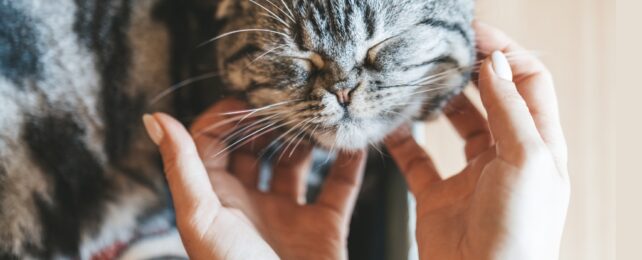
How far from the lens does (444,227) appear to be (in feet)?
Answer: 2.67

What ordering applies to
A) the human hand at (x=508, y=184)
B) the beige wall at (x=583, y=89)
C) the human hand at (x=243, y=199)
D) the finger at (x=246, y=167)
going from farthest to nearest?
the finger at (x=246, y=167) → the beige wall at (x=583, y=89) → the human hand at (x=243, y=199) → the human hand at (x=508, y=184)

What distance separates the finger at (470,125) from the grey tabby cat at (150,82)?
73 millimetres

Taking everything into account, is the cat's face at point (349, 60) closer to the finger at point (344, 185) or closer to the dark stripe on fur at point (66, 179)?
the finger at point (344, 185)

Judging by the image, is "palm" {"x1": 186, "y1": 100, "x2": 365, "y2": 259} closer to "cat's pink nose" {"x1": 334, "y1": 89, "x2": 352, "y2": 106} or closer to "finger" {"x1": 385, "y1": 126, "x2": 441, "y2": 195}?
"finger" {"x1": 385, "y1": 126, "x2": 441, "y2": 195}

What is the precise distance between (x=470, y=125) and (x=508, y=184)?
0.28 m

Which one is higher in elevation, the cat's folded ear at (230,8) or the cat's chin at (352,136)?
the cat's folded ear at (230,8)

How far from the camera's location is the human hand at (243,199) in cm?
78

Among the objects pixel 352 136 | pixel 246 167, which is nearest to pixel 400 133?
pixel 352 136

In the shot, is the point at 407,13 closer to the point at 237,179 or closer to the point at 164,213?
the point at 237,179

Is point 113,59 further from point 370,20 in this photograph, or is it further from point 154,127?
point 370,20

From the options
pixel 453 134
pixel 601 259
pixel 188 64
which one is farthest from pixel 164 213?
pixel 601 259

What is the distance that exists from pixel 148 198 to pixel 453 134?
616mm

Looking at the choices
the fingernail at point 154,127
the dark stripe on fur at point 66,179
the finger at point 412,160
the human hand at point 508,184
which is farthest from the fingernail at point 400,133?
the dark stripe on fur at point 66,179

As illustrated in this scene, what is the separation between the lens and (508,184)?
67 centimetres
